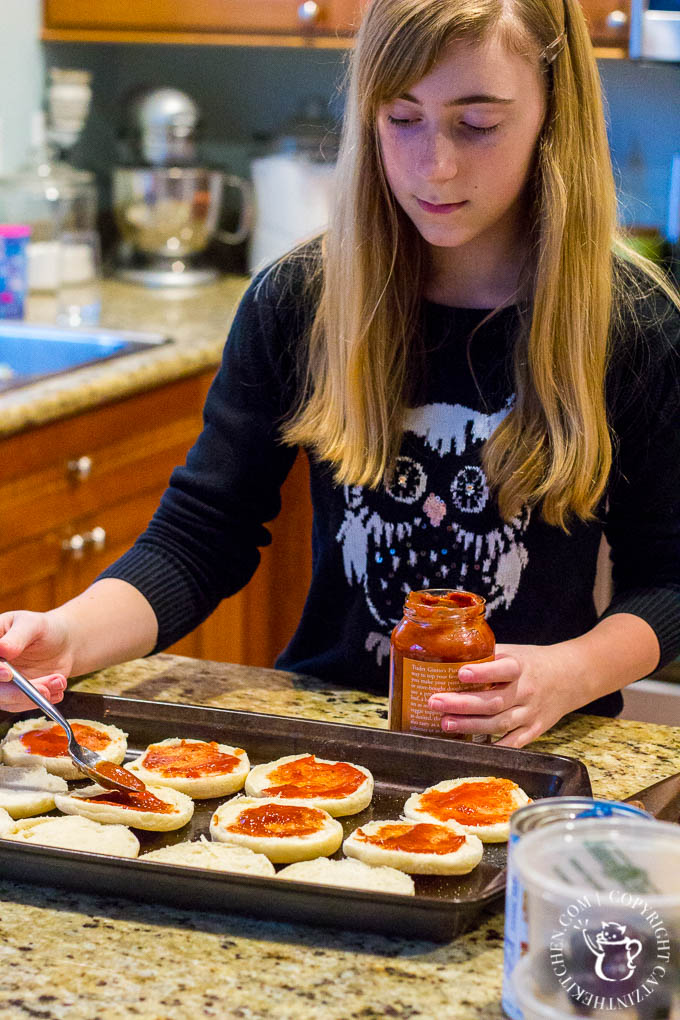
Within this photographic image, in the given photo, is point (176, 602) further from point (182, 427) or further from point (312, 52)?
point (312, 52)

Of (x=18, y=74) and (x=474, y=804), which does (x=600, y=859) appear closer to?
(x=474, y=804)

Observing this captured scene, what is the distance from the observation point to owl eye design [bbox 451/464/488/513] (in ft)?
4.42

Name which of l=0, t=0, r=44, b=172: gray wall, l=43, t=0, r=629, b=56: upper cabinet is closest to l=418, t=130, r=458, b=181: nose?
l=43, t=0, r=629, b=56: upper cabinet

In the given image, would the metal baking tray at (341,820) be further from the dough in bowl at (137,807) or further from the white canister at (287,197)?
the white canister at (287,197)

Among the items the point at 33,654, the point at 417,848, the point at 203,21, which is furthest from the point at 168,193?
the point at 417,848

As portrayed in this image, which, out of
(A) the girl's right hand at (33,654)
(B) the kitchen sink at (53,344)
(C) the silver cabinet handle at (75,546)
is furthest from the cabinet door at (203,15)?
(A) the girl's right hand at (33,654)

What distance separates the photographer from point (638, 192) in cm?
308

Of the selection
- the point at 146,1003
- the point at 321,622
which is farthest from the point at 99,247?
the point at 146,1003

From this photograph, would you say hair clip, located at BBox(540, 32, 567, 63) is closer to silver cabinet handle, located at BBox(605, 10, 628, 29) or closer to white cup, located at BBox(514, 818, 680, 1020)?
white cup, located at BBox(514, 818, 680, 1020)

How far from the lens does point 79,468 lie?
2.35m

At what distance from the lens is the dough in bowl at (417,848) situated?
0.91 m

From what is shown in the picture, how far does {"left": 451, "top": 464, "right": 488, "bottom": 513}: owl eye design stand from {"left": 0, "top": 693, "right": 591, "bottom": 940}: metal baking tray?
0.34 metres

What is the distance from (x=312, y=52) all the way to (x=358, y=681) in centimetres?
237

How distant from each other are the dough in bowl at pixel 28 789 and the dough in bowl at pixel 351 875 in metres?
0.22
